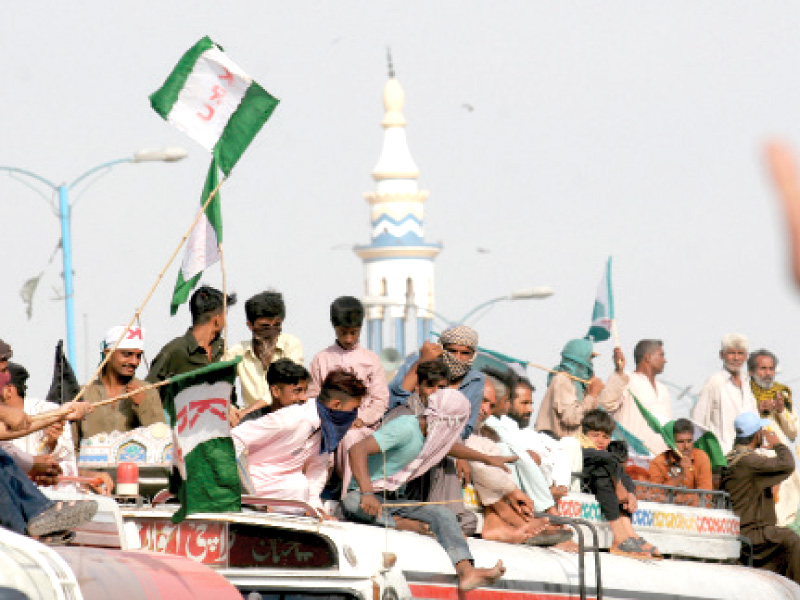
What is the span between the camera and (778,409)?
17.0 meters

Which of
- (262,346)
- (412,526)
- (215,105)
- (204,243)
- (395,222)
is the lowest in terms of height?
(412,526)

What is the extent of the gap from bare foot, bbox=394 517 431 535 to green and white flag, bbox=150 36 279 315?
1973 millimetres

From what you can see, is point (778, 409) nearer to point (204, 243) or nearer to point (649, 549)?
point (649, 549)

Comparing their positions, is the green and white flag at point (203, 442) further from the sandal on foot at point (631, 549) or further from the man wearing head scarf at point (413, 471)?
the sandal on foot at point (631, 549)

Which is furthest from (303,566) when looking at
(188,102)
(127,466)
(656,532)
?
(656,532)

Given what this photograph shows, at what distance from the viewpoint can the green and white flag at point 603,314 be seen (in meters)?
18.9

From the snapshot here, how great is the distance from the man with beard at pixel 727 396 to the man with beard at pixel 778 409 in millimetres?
249

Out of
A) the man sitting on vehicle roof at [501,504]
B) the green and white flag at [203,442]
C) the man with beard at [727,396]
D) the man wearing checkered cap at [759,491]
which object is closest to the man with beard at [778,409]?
the man with beard at [727,396]

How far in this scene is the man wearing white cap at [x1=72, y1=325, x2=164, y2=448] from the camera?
1055 cm

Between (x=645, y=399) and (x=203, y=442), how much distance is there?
7.22 m

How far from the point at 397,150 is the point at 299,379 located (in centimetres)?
12215

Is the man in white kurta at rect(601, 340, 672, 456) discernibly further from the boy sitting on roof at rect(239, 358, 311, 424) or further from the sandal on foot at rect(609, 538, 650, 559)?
the boy sitting on roof at rect(239, 358, 311, 424)

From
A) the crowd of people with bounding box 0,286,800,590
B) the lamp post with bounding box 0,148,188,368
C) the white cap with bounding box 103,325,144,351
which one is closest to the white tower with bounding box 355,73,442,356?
the lamp post with bounding box 0,148,188,368

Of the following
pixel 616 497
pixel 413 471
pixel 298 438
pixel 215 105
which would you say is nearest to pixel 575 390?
pixel 616 497
